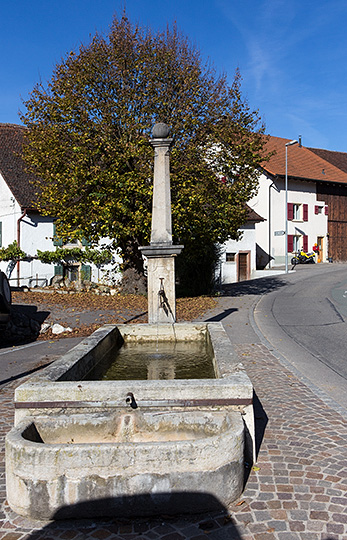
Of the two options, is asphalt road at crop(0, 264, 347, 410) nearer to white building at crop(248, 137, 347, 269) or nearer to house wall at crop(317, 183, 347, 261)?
white building at crop(248, 137, 347, 269)

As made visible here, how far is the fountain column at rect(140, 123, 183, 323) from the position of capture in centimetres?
861

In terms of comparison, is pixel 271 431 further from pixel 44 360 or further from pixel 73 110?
pixel 73 110

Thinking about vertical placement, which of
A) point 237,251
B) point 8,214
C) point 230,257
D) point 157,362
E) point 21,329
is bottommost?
point 21,329

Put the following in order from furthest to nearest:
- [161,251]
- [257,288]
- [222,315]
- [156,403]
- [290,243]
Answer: [290,243]
[257,288]
[222,315]
[161,251]
[156,403]

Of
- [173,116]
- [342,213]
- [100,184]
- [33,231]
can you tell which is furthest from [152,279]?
[342,213]

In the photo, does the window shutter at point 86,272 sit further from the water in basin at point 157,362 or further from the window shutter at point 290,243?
the water in basin at point 157,362

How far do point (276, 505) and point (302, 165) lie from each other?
39182 millimetres

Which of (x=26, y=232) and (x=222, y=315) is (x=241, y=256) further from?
(x=222, y=315)

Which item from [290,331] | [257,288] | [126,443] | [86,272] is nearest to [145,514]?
[126,443]

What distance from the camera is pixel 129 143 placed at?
16.2 m

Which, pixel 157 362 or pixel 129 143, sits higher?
pixel 129 143

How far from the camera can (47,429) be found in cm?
397

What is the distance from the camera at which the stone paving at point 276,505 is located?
3.24 m

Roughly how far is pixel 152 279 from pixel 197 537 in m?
5.82
